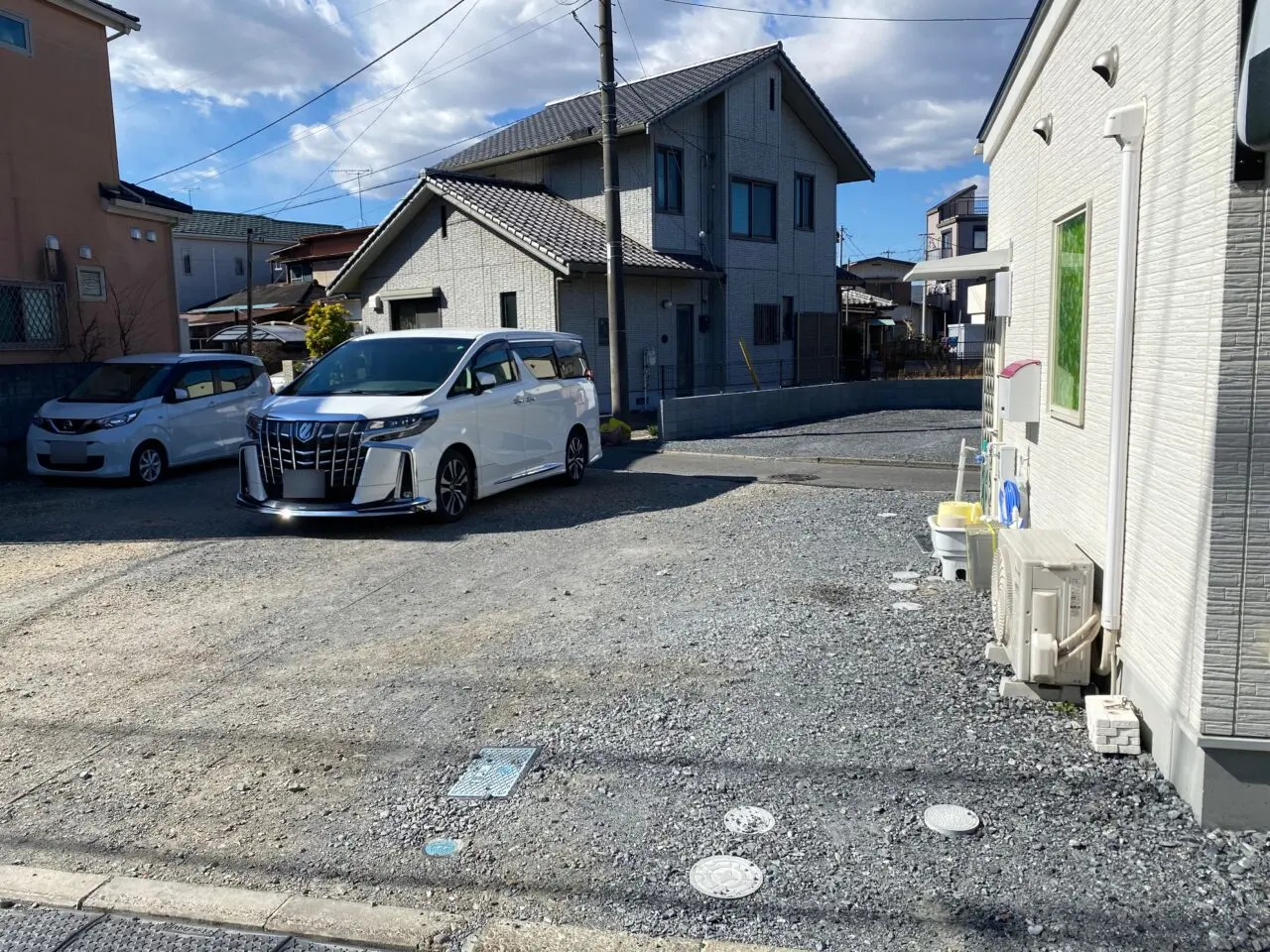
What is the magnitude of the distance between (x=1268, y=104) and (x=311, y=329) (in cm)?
2800

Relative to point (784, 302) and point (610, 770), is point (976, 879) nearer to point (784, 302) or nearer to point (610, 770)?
point (610, 770)

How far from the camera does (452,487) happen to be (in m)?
8.83

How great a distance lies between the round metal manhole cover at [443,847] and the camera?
332 cm

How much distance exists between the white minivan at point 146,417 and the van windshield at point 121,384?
0.5 inches

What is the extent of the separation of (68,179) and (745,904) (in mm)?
14852

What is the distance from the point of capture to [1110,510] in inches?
159

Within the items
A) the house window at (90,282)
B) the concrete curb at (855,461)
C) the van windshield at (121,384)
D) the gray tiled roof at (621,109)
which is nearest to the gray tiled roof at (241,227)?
the gray tiled roof at (621,109)

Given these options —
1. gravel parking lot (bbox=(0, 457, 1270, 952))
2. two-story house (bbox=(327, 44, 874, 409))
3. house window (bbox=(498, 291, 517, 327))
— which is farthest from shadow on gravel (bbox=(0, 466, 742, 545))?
house window (bbox=(498, 291, 517, 327))

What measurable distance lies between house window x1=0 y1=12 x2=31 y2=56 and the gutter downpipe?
47.1ft

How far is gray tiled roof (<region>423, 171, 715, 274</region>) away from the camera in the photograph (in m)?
18.1

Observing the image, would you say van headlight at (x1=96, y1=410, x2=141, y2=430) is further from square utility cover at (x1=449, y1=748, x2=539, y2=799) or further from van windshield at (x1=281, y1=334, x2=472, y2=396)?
square utility cover at (x1=449, y1=748, x2=539, y2=799)

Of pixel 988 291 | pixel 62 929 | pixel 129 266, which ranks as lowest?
pixel 62 929

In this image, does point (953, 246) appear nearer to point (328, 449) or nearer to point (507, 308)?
point (507, 308)

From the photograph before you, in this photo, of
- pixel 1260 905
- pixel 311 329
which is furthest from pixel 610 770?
pixel 311 329
